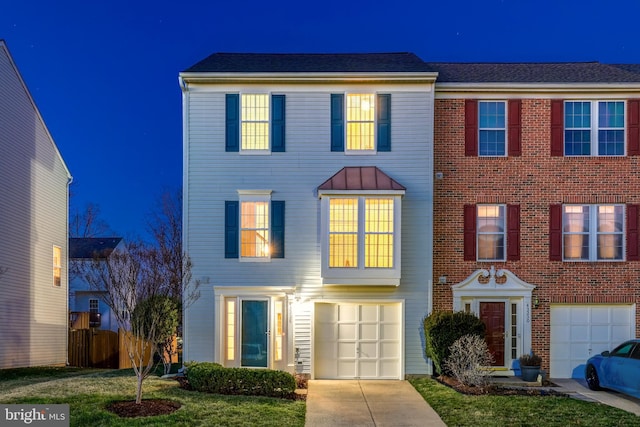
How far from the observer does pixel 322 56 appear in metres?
18.7

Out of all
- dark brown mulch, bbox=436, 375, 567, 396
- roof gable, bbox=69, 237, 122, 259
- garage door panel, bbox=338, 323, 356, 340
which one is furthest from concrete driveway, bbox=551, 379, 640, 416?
roof gable, bbox=69, 237, 122, 259

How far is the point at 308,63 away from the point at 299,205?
169 inches

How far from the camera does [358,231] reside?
1592 cm

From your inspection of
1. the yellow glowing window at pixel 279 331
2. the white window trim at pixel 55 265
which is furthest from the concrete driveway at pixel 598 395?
the white window trim at pixel 55 265

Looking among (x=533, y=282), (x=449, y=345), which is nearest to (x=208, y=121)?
(x=449, y=345)

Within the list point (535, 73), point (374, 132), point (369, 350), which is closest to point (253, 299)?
point (369, 350)

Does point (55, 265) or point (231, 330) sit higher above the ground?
point (55, 265)

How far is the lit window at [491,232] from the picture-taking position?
55.5 ft

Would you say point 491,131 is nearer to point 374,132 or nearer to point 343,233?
point 374,132

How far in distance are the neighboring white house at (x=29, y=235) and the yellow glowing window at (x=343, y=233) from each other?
9.78 meters

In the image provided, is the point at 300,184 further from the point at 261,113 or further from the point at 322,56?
the point at 322,56

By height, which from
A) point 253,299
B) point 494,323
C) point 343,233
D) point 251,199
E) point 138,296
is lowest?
point 494,323

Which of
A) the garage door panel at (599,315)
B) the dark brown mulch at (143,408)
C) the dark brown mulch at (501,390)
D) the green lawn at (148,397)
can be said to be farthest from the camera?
the garage door panel at (599,315)

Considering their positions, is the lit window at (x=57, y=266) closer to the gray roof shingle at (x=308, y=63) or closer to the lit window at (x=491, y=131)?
the gray roof shingle at (x=308, y=63)
